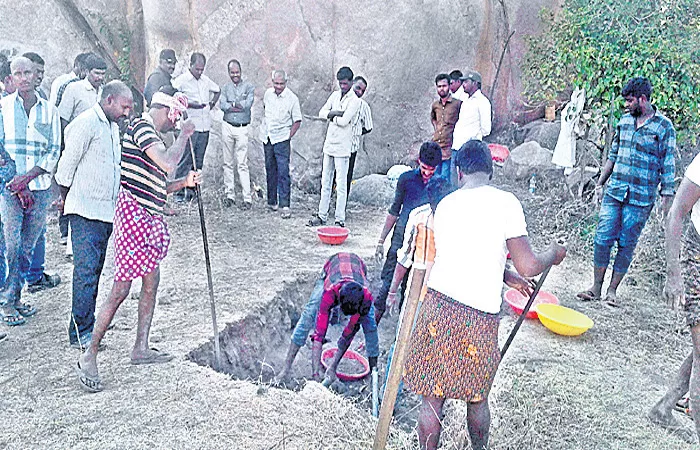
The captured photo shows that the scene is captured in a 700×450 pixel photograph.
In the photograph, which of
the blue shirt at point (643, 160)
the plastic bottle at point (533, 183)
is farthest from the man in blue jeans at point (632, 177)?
the plastic bottle at point (533, 183)

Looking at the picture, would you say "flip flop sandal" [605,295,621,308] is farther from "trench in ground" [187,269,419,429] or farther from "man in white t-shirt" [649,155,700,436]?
"man in white t-shirt" [649,155,700,436]

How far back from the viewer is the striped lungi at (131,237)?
3621mm

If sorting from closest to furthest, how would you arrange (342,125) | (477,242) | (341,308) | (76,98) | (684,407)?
1. (477,242)
2. (684,407)
3. (341,308)
4. (76,98)
5. (342,125)

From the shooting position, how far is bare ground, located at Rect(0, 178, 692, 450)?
3258mm

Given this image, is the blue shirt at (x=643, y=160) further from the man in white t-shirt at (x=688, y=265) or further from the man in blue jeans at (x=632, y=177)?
the man in white t-shirt at (x=688, y=265)

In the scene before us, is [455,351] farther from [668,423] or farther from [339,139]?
[339,139]

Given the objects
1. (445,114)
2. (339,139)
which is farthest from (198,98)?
(445,114)

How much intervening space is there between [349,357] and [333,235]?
6.86 ft

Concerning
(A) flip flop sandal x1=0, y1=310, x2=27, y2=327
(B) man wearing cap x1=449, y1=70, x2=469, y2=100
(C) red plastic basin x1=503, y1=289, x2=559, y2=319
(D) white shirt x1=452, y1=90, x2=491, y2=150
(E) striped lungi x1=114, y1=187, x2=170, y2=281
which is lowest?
(A) flip flop sandal x1=0, y1=310, x2=27, y2=327

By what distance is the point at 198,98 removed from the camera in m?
7.93

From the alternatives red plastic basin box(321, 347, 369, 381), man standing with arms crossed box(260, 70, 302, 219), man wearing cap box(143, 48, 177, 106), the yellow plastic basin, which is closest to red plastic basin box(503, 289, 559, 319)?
the yellow plastic basin

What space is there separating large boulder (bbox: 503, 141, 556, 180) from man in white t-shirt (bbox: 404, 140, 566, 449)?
7119 mm

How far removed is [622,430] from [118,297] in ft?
10.1

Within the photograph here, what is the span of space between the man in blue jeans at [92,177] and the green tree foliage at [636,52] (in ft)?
17.2
